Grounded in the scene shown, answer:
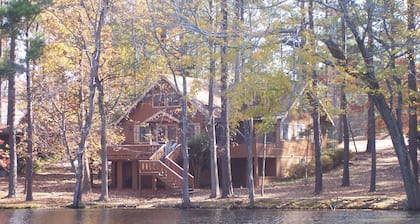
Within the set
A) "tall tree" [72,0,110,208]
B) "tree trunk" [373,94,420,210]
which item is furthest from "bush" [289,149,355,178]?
"tree trunk" [373,94,420,210]

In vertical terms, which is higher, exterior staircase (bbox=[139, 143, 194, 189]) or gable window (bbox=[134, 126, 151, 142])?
gable window (bbox=[134, 126, 151, 142])

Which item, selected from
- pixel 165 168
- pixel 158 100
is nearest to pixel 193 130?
pixel 158 100

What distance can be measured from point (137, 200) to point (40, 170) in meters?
12.4

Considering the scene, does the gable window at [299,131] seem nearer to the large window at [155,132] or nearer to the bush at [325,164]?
the bush at [325,164]

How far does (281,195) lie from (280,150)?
373 inches

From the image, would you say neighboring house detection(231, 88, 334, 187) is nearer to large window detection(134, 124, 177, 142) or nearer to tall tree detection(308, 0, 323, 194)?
large window detection(134, 124, 177, 142)

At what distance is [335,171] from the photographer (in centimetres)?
4178

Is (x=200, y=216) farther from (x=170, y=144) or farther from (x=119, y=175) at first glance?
(x=119, y=175)

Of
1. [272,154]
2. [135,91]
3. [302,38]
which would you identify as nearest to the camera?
[302,38]

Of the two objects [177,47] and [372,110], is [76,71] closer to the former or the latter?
[177,47]

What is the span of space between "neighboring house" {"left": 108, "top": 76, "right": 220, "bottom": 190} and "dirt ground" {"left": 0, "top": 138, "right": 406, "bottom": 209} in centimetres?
141

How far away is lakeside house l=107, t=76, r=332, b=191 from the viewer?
127ft

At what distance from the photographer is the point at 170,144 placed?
40.9 metres

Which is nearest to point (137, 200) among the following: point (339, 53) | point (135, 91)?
point (135, 91)
